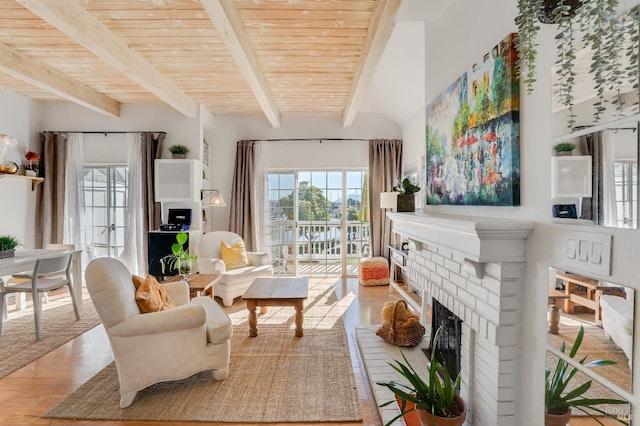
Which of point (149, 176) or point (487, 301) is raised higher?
point (149, 176)

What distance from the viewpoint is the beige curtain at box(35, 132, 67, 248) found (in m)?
4.92

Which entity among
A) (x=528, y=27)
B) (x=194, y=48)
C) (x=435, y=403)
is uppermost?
(x=194, y=48)

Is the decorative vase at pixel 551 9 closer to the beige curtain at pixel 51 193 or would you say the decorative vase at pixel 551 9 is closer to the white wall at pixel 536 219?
the white wall at pixel 536 219

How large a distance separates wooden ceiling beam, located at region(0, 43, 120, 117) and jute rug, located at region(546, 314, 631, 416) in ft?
15.7

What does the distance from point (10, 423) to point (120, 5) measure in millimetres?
2901

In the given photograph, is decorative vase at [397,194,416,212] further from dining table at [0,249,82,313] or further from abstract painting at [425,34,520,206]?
dining table at [0,249,82,313]

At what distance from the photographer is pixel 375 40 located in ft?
8.41

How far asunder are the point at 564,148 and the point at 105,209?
19.1 feet

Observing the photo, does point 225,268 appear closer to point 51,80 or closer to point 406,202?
point 406,202

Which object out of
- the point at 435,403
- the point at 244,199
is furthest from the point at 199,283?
the point at 435,403

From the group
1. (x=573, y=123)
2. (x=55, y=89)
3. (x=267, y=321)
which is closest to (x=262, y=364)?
(x=267, y=321)

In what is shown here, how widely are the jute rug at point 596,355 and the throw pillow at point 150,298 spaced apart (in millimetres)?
2253

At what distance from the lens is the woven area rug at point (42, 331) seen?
2.77m

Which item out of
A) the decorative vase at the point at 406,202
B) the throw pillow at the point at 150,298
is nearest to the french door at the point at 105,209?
the throw pillow at the point at 150,298
